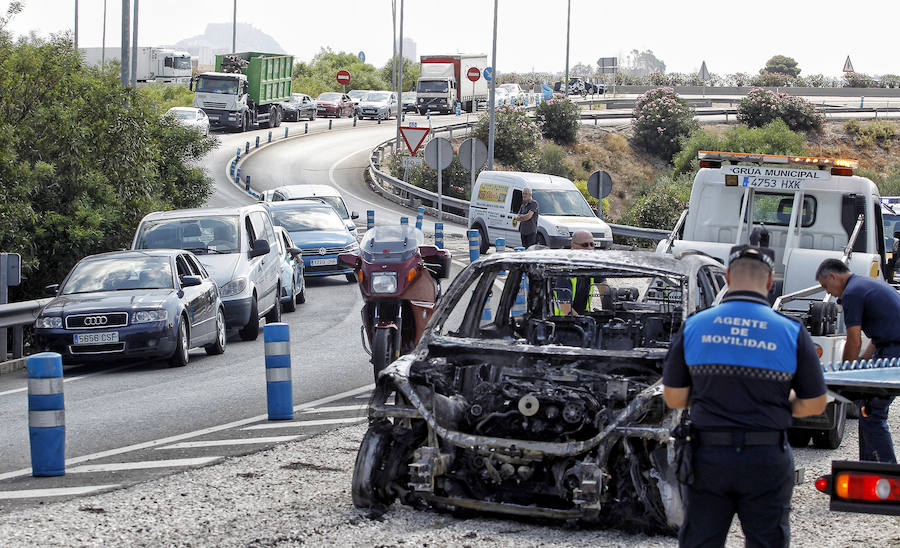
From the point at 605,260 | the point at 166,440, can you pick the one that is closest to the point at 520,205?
the point at 166,440

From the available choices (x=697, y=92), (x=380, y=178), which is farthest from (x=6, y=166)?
(x=697, y=92)

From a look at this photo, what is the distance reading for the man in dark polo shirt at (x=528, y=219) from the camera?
2383cm

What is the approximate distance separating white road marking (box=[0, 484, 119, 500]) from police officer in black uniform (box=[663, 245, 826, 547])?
462cm

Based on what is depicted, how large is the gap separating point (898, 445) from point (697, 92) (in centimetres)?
8713

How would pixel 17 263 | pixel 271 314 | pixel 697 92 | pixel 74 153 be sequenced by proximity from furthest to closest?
pixel 697 92
pixel 74 153
pixel 271 314
pixel 17 263

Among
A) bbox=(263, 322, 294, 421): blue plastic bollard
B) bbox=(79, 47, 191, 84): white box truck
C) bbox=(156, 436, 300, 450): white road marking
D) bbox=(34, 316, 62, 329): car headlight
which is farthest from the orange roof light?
bbox=(79, 47, 191, 84): white box truck

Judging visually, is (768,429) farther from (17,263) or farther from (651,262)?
(17,263)

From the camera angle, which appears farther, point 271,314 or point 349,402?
point 271,314

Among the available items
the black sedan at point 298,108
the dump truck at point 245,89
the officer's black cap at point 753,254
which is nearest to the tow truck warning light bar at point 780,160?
the officer's black cap at point 753,254

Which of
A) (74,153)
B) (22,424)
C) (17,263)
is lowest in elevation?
(22,424)

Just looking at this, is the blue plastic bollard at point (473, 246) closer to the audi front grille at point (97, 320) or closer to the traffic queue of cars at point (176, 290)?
the traffic queue of cars at point (176, 290)

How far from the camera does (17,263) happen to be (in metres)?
16.1

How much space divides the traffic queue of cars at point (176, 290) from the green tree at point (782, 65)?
450 ft

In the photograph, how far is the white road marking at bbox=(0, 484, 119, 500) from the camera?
27.6ft
